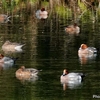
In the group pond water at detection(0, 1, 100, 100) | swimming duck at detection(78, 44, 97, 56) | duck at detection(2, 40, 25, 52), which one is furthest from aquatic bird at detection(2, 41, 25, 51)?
swimming duck at detection(78, 44, 97, 56)

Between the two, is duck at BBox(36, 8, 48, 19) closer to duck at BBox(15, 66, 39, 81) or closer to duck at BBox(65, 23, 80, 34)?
duck at BBox(65, 23, 80, 34)

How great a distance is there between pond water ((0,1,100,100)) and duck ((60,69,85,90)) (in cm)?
15

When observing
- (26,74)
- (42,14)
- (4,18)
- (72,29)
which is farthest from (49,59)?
(42,14)

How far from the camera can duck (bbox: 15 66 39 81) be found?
20906 mm

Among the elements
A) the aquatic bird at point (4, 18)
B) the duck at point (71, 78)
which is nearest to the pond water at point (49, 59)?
the duck at point (71, 78)

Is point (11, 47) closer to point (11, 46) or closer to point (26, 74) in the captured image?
point (11, 46)

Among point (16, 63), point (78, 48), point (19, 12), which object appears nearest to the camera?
point (16, 63)

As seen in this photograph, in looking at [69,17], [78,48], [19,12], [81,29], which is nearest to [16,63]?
[78,48]

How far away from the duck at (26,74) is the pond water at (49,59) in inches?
7.9

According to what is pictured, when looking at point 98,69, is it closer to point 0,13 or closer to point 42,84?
point 42,84

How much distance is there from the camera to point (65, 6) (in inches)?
1558

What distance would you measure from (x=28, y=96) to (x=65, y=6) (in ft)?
71.8

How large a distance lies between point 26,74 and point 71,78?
1.76 meters

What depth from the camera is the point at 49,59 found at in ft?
77.4
